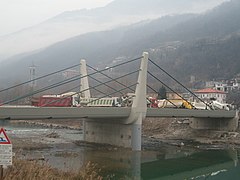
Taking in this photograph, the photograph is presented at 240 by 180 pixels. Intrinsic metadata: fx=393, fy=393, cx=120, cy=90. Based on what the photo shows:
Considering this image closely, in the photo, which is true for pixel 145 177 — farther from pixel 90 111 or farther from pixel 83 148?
pixel 83 148

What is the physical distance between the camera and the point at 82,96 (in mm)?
35125

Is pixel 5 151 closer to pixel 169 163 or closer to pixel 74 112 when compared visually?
pixel 74 112

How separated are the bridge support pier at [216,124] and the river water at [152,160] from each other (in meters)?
7.58

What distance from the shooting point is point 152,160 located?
24.6 m

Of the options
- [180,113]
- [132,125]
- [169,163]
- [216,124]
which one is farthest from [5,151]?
[216,124]

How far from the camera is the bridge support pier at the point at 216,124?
37.5 m

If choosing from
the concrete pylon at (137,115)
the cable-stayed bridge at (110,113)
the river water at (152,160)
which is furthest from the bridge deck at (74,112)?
the river water at (152,160)

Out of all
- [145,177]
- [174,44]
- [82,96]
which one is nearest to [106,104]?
[82,96]

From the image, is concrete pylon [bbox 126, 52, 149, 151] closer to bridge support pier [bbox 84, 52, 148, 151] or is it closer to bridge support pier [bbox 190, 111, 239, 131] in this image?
bridge support pier [bbox 84, 52, 148, 151]

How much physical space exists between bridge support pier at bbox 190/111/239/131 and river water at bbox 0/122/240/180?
24.9ft

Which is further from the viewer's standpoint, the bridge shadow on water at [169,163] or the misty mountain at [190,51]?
the misty mountain at [190,51]

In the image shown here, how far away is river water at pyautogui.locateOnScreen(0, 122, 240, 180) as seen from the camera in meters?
20.5

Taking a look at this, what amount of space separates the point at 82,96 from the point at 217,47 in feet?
264

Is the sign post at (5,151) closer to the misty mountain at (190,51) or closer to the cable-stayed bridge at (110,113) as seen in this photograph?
the cable-stayed bridge at (110,113)
